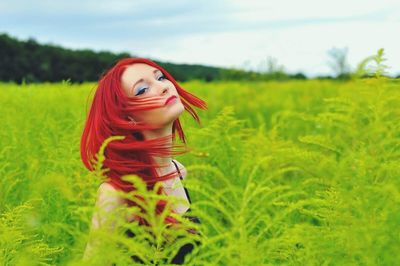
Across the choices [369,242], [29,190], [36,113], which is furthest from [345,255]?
[36,113]

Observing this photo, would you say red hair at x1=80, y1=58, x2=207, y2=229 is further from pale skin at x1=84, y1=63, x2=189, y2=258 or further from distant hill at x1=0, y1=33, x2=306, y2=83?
distant hill at x1=0, y1=33, x2=306, y2=83

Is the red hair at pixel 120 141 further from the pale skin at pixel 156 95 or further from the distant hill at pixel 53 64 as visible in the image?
the distant hill at pixel 53 64

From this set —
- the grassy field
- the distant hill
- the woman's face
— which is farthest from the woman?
the distant hill

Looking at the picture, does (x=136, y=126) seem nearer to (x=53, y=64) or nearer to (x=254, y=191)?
(x=254, y=191)

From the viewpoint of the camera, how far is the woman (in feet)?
7.97

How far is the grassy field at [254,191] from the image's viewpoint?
1.66 metres

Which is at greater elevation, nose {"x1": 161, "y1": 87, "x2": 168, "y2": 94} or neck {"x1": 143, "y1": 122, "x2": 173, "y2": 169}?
nose {"x1": 161, "y1": 87, "x2": 168, "y2": 94}

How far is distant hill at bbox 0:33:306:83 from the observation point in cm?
1653

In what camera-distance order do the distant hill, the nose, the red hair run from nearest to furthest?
the red hair → the nose → the distant hill

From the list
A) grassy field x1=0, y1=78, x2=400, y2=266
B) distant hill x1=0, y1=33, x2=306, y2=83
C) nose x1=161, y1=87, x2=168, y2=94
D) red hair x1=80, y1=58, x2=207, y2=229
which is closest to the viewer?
grassy field x1=0, y1=78, x2=400, y2=266

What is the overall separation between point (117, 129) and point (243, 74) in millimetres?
14237

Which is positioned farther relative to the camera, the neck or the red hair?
the neck

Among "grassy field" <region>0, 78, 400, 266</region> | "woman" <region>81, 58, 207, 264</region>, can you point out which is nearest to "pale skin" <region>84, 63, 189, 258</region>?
"woman" <region>81, 58, 207, 264</region>

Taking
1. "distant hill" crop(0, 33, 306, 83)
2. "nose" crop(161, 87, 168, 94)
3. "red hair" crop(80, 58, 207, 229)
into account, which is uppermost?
"nose" crop(161, 87, 168, 94)
